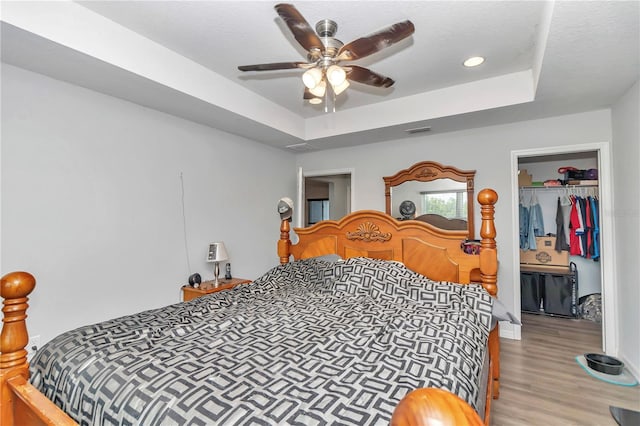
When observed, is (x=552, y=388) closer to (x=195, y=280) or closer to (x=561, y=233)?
(x=561, y=233)

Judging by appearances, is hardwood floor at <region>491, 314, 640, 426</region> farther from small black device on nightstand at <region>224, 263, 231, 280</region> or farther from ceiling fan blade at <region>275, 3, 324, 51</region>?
small black device on nightstand at <region>224, 263, 231, 280</region>

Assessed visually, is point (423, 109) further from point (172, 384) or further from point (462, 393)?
point (172, 384)

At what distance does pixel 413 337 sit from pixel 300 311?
2.30 ft

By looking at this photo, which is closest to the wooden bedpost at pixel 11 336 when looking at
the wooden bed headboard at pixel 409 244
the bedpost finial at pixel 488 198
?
the wooden bed headboard at pixel 409 244

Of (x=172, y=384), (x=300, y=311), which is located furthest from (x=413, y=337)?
(x=172, y=384)

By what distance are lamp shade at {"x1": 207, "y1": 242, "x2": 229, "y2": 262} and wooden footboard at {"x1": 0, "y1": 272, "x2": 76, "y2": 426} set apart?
1.93 m

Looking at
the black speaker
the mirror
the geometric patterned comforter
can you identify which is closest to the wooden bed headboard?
the geometric patterned comforter

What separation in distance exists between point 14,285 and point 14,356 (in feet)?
0.99

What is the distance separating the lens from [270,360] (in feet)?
3.93

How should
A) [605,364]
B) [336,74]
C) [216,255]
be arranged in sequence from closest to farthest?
1. [336,74]
2. [605,364]
3. [216,255]

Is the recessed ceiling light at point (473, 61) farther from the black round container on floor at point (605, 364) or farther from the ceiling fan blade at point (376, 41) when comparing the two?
the black round container on floor at point (605, 364)

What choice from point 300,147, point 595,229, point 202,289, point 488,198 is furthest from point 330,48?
point 595,229

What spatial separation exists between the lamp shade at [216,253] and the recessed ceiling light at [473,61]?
2.94 meters

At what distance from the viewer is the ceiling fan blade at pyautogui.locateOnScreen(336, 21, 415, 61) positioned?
1.51m
